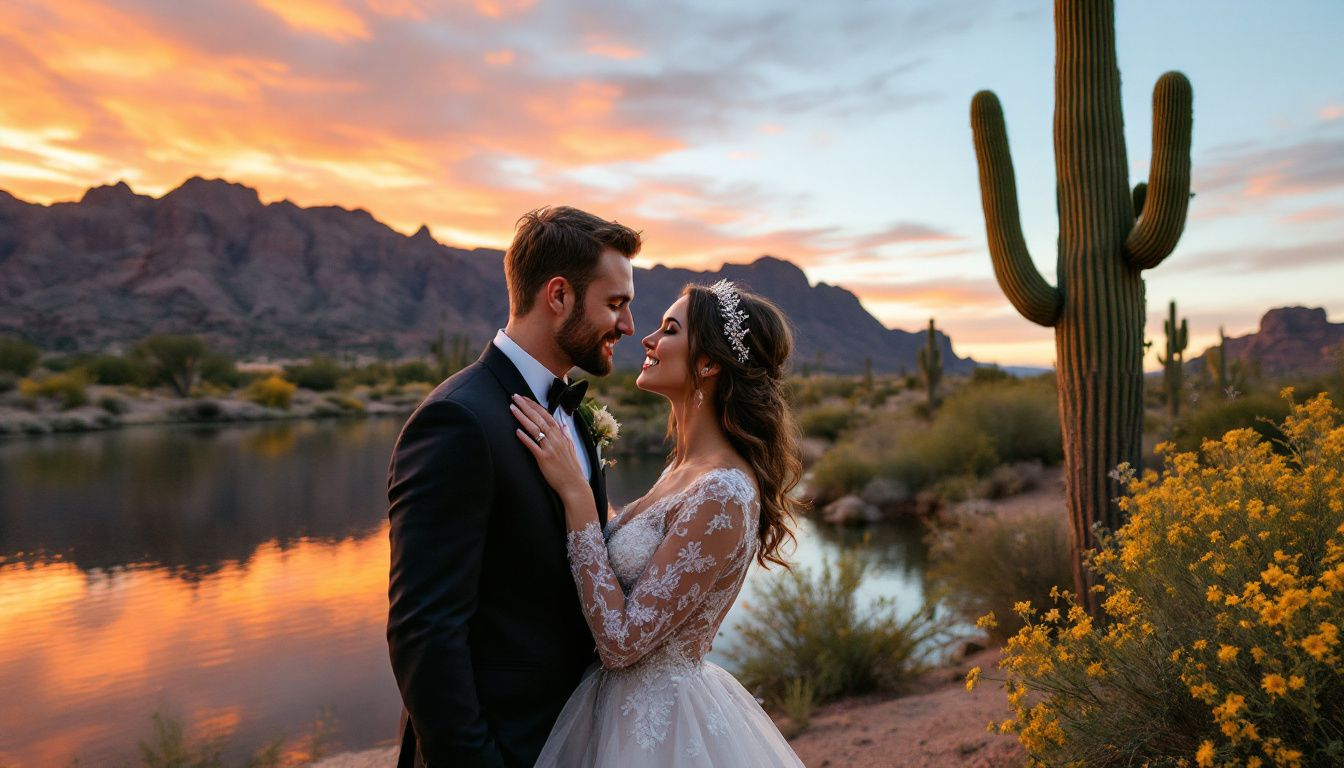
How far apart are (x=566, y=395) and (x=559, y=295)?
0.33 m

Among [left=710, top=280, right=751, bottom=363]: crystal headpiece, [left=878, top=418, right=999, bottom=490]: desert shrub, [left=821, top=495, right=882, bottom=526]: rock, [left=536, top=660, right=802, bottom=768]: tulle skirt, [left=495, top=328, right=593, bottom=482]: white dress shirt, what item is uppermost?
[left=710, top=280, right=751, bottom=363]: crystal headpiece

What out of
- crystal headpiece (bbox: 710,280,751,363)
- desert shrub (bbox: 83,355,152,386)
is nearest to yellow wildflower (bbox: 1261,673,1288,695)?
crystal headpiece (bbox: 710,280,751,363)

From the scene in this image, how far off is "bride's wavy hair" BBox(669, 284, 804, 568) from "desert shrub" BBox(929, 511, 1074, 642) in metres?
6.55

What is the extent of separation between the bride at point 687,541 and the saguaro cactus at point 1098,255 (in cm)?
393

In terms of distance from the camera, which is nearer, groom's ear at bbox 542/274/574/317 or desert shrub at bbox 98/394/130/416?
groom's ear at bbox 542/274/574/317

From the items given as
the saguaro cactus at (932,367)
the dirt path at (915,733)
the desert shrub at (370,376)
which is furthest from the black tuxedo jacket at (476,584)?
the desert shrub at (370,376)

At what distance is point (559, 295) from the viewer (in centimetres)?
270

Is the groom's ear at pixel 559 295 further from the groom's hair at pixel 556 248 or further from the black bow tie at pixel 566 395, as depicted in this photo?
the black bow tie at pixel 566 395

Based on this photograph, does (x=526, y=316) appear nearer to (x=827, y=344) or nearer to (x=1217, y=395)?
(x=1217, y=395)

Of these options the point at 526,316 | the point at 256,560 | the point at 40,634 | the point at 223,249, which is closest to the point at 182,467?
the point at 256,560

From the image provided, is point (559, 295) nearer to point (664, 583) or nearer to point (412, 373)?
point (664, 583)

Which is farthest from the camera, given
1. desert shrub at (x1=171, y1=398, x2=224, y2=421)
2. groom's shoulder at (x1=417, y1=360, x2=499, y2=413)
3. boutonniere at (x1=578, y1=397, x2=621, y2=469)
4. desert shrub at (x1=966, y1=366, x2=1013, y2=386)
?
desert shrub at (x1=171, y1=398, x2=224, y2=421)

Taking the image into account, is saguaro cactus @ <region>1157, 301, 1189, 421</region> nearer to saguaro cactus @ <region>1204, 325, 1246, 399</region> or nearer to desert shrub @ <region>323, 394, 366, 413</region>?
saguaro cactus @ <region>1204, 325, 1246, 399</region>

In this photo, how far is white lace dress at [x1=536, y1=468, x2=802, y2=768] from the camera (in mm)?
2619
